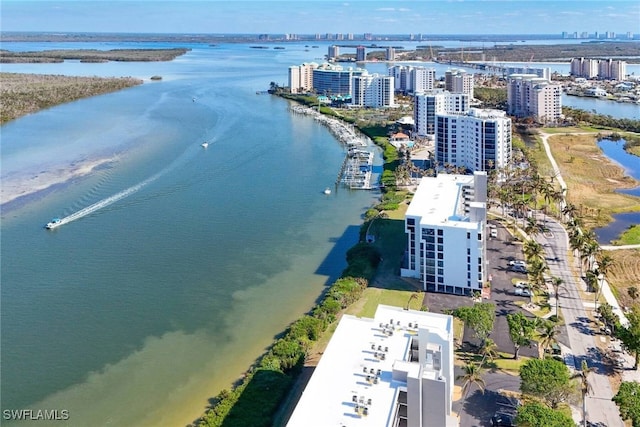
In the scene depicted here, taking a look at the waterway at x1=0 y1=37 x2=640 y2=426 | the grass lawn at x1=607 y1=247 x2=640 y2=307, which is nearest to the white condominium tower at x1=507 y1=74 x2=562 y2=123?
the waterway at x1=0 y1=37 x2=640 y2=426

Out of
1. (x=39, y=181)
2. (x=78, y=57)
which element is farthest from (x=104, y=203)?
(x=78, y=57)

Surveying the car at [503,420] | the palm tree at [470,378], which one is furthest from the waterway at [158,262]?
the car at [503,420]

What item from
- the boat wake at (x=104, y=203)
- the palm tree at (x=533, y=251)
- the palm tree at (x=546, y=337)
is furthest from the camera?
the boat wake at (x=104, y=203)

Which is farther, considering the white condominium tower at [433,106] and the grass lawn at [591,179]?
the white condominium tower at [433,106]

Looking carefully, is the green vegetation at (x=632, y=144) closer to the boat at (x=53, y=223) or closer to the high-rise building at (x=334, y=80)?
the high-rise building at (x=334, y=80)

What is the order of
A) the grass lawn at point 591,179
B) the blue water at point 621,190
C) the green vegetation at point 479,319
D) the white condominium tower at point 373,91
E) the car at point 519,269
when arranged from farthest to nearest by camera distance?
1. the white condominium tower at point 373,91
2. the grass lawn at point 591,179
3. the blue water at point 621,190
4. the car at point 519,269
5. the green vegetation at point 479,319

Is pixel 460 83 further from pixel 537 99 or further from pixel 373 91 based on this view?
pixel 537 99
